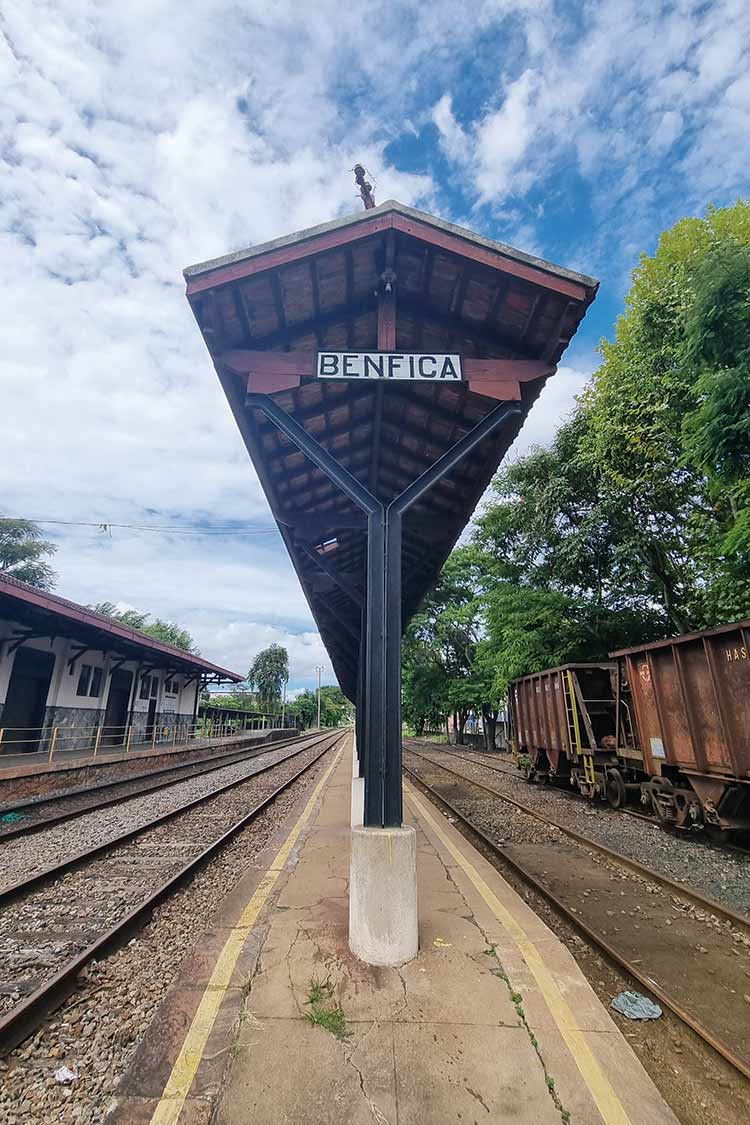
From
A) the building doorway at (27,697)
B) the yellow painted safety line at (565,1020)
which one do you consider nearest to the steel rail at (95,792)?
the building doorway at (27,697)

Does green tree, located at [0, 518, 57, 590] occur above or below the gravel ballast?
above

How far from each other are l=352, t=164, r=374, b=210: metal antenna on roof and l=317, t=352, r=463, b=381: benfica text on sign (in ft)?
4.52

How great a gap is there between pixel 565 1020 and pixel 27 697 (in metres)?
18.8

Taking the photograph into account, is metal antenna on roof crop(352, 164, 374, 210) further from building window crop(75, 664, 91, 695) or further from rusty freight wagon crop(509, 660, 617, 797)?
building window crop(75, 664, 91, 695)

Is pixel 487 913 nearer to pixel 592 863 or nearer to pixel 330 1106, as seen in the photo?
pixel 330 1106

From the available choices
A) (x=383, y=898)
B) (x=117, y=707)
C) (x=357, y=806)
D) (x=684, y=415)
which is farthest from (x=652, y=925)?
(x=117, y=707)

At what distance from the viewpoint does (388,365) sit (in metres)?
4.35

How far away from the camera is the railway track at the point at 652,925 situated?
336cm

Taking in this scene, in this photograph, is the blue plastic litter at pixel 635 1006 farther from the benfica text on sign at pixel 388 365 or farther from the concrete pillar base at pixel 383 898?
the benfica text on sign at pixel 388 365

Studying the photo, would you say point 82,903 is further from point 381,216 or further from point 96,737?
point 96,737

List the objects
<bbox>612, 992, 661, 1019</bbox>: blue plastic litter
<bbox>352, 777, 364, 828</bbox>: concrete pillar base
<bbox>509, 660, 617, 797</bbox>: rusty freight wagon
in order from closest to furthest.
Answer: <bbox>612, 992, 661, 1019</bbox>: blue plastic litter, <bbox>352, 777, 364, 828</bbox>: concrete pillar base, <bbox>509, 660, 617, 797</bbox>: rusty freight wagon

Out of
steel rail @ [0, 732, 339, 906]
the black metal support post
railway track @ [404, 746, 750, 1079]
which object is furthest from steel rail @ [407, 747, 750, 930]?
steel rail @ [0, 732, 339, 906]

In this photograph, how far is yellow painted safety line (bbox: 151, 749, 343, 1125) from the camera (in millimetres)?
2215

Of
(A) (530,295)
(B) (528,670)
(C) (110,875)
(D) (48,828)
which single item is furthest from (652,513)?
(D) (48,828)
